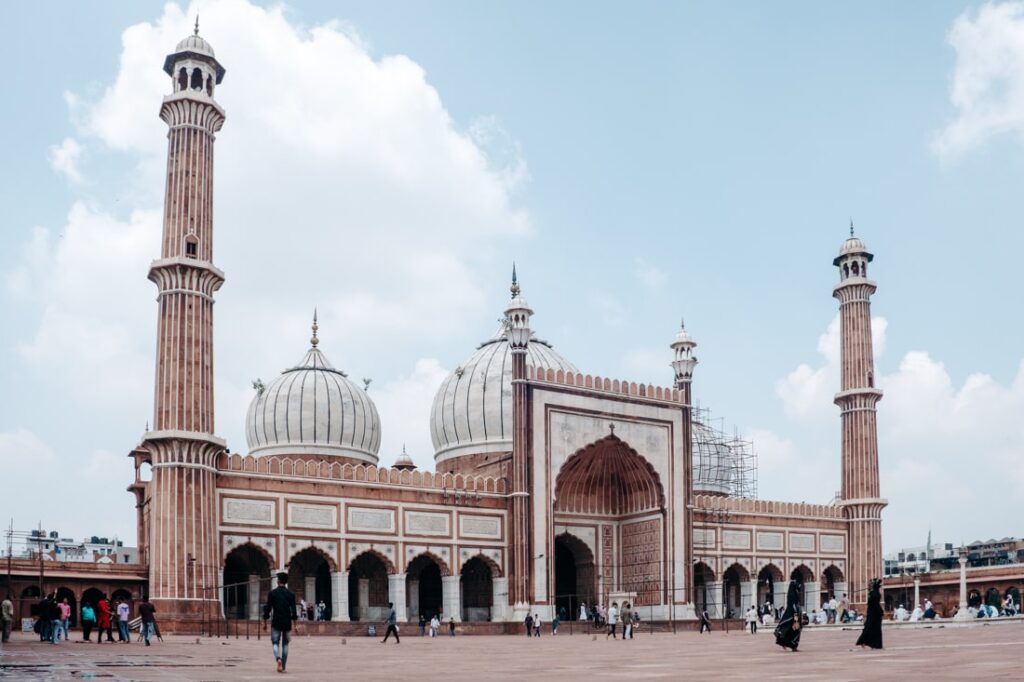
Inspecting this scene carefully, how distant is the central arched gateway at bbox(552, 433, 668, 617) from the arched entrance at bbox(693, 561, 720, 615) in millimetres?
2291

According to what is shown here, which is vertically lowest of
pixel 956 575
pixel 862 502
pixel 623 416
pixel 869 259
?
pixel 956 575

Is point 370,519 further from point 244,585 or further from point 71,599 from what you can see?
point 71,599

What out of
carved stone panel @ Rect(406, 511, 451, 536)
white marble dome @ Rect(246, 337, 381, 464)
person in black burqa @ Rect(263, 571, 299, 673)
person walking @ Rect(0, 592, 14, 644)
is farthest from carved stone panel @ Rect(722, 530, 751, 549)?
person in black burqa @ Rect(263, 571, 299, 673)

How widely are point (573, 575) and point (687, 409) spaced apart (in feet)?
21.6

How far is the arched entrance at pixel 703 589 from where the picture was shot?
38.2 m

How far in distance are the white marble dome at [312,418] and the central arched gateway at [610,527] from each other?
7575 mm

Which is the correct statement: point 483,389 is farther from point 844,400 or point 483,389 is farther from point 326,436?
point 844,400

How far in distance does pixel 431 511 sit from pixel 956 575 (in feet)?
72.9

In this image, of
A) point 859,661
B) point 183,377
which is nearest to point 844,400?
point 183,377

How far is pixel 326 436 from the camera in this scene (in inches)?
1529

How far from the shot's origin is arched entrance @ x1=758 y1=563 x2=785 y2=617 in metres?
40.2

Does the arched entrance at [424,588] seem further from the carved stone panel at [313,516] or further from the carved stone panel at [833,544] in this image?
the carved stone panel at [833,544]

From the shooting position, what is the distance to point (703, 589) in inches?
1558

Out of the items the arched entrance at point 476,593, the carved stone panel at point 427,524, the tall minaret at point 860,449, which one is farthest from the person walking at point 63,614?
the tall minaret at point 860,449
